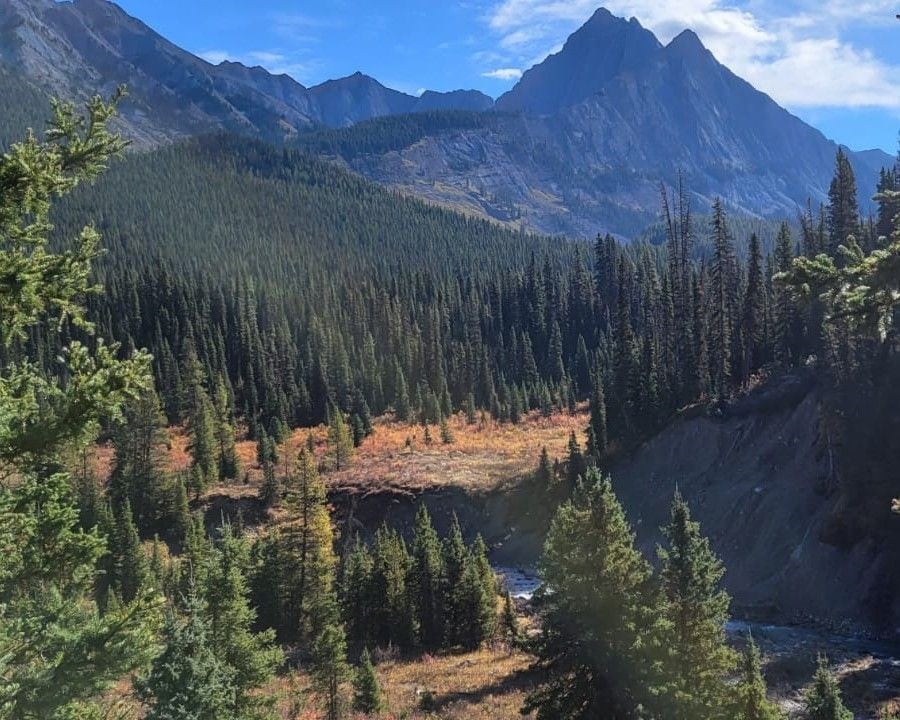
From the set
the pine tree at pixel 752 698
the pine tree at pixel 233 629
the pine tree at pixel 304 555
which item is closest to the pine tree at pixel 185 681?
the pine tree at pixel 233 629

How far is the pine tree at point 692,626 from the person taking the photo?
54.4ft

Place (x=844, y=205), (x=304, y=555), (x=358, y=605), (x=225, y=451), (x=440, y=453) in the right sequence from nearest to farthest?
1. (x=358, y=605)
2. (x=304, y=555)
3. (x=844, y=205)
4. (x=225, y=451)
5. (x=440, y=453)

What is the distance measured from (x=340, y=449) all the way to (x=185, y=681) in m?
62.5

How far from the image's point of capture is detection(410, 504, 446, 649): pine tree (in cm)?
3841

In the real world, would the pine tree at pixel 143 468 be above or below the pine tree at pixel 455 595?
above

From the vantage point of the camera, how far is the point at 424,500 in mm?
64438

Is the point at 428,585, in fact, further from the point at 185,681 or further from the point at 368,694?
the point at 185,681

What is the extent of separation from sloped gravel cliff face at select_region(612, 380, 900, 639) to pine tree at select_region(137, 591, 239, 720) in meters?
25.6

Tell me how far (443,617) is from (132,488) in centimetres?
3932

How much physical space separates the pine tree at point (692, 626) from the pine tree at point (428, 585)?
21455mm

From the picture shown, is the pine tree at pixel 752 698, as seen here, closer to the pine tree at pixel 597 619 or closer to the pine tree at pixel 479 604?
the pine tree at pixel 597 619

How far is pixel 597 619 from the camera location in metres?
17.8

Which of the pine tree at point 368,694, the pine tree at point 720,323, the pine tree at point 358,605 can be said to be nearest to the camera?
the pine tree at point 368,694

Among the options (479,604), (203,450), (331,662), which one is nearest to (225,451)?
(203,450)
